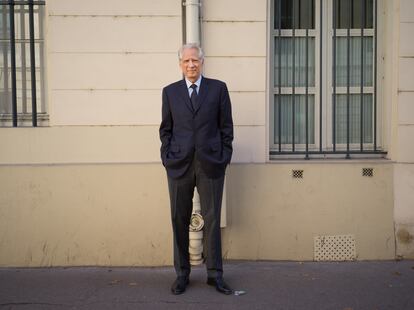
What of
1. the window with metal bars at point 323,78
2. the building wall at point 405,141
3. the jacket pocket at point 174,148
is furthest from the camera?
the window with metal bars at point 323,78

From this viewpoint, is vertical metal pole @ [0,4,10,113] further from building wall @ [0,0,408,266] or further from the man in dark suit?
the man in dark suit

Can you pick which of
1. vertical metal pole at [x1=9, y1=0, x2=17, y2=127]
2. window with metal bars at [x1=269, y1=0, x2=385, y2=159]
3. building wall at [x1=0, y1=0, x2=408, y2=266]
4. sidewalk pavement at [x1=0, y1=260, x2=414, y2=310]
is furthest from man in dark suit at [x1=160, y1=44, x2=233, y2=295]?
vertical metal pole at [x1=9, y1=0, x2=17, y2=127]

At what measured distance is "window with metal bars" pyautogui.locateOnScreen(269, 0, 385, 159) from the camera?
6.25m

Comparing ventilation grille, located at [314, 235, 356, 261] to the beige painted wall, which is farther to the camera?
ventilation grille, located at [314, 235, 356, 261]

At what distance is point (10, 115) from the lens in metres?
6.12

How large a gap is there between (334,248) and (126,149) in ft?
7.39

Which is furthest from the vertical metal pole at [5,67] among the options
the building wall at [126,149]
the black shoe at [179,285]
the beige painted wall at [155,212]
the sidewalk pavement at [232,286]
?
the black shoe at [179,285]

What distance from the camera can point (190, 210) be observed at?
5199 mm

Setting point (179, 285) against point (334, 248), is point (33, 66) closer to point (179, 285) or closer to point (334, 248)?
point (179, 285)

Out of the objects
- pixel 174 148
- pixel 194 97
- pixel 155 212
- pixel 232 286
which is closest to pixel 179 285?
pixel 232 286

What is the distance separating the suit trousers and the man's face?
703 mm

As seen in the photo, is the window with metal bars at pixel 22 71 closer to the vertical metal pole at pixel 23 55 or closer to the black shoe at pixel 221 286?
the vertical metal pole at pixel 23 55

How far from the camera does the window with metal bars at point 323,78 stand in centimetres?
625

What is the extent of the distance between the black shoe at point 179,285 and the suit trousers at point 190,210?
1.8 inches
